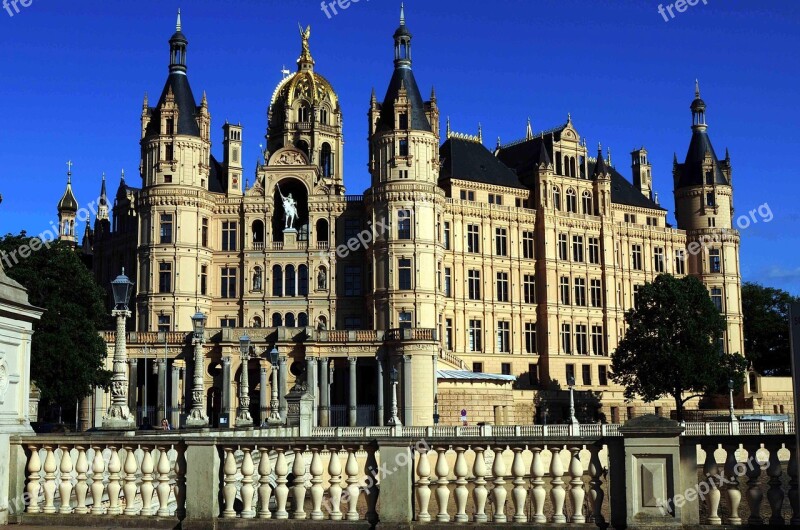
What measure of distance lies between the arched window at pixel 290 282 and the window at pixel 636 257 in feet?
98.4

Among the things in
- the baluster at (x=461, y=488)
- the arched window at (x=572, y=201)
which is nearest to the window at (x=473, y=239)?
the arched window at (x=572, y=201)

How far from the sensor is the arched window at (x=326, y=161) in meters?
86.7

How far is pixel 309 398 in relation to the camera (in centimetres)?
4428

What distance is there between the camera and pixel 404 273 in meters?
70.7

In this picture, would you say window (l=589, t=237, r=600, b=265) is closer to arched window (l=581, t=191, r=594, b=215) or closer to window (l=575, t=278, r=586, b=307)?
window (l=575, t=278, r=586, b=307)

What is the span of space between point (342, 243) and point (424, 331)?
12071 mm

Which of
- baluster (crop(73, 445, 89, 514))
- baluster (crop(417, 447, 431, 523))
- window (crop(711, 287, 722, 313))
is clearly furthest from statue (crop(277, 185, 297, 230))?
baluster (crop(417, 447, 431, 523))

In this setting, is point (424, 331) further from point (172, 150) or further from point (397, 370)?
point (172, 150)

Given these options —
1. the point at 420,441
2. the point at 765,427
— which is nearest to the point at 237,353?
the point at 765,427

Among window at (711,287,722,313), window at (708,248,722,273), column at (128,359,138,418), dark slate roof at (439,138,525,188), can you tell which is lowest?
column at (128,359,138,418)

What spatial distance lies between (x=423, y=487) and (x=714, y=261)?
80.9m

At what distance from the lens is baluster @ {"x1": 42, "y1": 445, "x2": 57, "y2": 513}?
1270 cm

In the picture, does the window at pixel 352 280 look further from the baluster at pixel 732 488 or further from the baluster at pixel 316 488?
the baluster at pixel 732 488

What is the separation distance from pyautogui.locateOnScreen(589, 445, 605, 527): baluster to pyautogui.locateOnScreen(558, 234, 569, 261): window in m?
70.7
